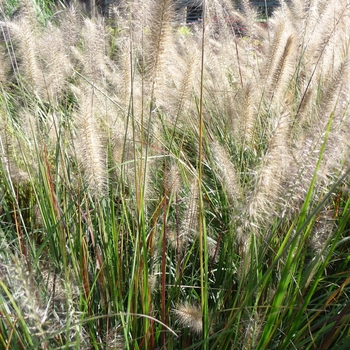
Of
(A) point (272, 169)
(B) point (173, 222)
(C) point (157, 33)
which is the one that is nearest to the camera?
(A) point (272, 169)

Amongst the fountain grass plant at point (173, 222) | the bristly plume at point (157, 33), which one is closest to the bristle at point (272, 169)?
the fountain grass plant at point (173, 222)

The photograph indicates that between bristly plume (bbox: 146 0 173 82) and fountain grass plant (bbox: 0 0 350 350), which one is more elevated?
bristly plume (bbox: 146 0 173 82)

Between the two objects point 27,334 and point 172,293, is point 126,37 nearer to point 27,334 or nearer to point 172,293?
point 172,293

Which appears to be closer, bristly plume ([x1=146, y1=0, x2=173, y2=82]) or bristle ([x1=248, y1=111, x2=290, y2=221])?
bristle ([x1=248, y1=111, x2=290, y2=221])

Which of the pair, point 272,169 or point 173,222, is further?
point 173,222

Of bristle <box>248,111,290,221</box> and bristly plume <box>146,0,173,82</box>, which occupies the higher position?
bristly plume <box>146,0,173,82</box>

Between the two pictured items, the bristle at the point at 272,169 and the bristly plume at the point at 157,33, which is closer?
the bristle at the point at 272,169

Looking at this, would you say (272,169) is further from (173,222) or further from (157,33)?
(173,222)

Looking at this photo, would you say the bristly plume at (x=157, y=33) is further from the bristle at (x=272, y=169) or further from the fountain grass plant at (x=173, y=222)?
the bristle at (x=272, y=169)

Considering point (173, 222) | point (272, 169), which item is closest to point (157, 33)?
point (272, 169)

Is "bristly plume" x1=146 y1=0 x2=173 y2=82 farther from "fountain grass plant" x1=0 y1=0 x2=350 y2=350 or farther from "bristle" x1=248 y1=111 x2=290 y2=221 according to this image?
"bristle" x1=248 y1=111 x2=290 y2=221

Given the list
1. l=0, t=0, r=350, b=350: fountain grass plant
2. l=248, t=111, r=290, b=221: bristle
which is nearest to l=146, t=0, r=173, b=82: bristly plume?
l=0, t=0, r=350, b=350: fountain grass plant

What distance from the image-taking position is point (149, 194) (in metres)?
1.81

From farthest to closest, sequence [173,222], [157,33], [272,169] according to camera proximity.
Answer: [173,222], [157,33], [272,169]
